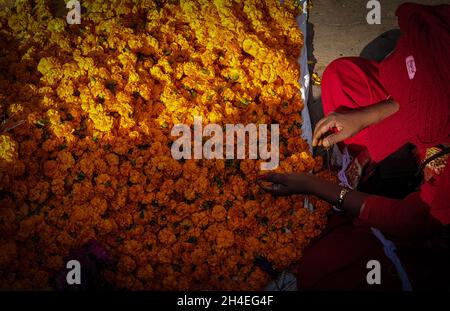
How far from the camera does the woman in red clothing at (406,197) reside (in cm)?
219

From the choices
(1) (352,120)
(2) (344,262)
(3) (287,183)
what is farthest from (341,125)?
(2) (344,262)

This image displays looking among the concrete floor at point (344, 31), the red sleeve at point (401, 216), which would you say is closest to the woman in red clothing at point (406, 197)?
the red sleeve at point (401, 216)

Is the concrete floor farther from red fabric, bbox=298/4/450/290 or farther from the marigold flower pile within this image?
red fabric, bbox=298/4/450/290

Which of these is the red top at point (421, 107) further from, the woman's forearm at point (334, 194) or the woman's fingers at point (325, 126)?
the woman's fingers at point (325, 126)

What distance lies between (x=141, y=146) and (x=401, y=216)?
1.76 meters

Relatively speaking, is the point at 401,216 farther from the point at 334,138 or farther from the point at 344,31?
the point at 344,31

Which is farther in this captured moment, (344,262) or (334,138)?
(334,138)

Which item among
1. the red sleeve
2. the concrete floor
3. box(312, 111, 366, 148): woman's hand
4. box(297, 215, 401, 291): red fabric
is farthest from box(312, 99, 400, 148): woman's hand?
the concrete floor

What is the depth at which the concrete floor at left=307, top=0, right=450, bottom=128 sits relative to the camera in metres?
3.65

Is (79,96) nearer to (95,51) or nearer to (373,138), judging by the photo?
(95,51)

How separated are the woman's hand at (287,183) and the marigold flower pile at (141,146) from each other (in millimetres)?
156

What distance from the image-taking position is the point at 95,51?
116 inches

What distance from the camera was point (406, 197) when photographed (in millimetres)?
2250
